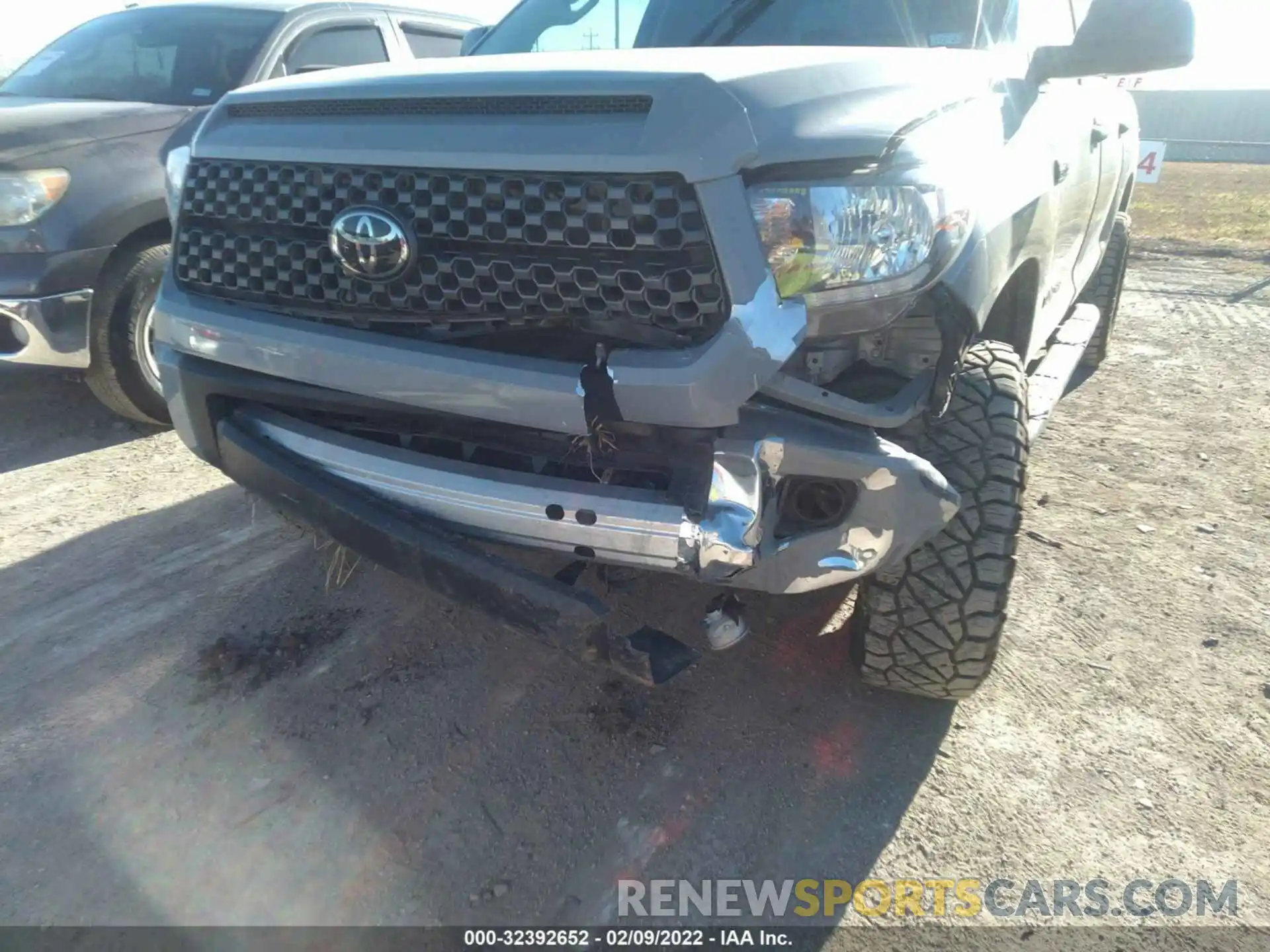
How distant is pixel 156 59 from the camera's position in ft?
16.0

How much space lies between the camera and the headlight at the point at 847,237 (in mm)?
1869

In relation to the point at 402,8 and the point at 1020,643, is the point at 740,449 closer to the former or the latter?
the point at 1020,643

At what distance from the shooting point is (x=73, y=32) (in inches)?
211

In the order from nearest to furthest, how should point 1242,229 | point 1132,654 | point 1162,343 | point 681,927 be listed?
point 681,927 → point 1132,654 → point 1162,343 → point 1242,229

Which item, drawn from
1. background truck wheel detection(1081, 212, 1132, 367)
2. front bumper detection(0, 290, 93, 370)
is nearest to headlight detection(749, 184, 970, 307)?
front bumper detection(0, 290, 93, 370)

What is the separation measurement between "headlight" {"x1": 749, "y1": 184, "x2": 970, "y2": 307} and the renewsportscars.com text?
1347 mm

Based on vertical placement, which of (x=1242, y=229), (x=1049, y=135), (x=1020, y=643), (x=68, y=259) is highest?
(x=1049, y=135)

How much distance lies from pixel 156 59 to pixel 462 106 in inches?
148

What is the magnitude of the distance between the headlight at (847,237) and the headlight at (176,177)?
1.71m

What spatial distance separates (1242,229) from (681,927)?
1623 centimetres

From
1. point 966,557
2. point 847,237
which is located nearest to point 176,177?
point 847,237

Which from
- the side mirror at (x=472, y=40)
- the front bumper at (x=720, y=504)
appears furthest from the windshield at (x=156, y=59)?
the front bumper at (x=720, y=504)

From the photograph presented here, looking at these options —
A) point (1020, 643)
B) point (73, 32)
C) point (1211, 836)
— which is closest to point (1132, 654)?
point (1020, 643)

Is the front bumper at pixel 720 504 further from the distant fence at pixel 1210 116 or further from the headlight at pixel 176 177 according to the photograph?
the distant fence at pixel 1210 116
